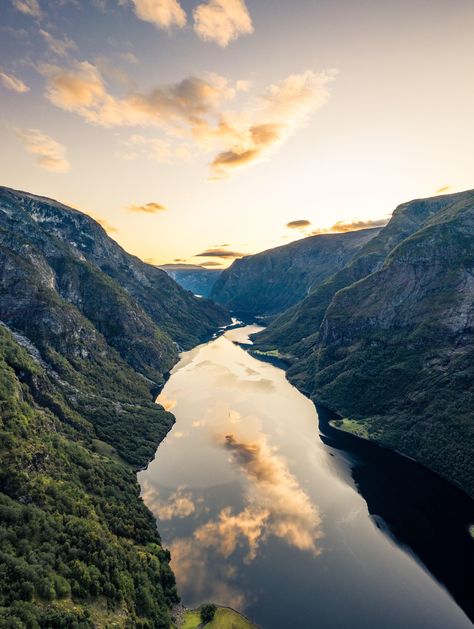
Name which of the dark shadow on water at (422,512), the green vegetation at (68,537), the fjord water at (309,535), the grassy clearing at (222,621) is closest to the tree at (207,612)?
the grassy clearing at (222,621)

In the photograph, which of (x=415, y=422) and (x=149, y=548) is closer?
(x=149, y=548)

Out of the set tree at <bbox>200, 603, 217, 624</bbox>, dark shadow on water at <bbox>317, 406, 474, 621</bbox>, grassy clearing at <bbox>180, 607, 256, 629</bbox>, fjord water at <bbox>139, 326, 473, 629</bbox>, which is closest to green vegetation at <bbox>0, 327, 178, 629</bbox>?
grassy clearing at <bbox>180, 607, 256, 629</bbox>

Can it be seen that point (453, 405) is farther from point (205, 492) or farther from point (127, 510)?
point (127, 510)

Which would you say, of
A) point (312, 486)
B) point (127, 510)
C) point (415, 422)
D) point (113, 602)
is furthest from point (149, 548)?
point (415, 422)

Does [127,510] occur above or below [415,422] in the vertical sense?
below

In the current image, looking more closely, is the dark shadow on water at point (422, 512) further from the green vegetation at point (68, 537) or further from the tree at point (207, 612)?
the green vegetation at point (68, 537)

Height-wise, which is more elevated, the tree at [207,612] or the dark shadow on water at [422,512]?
the dark shadow on water at [422,512]

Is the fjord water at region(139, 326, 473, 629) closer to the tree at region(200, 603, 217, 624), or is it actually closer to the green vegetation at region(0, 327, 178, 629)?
the tree at region(200, 603, 217, 624)
